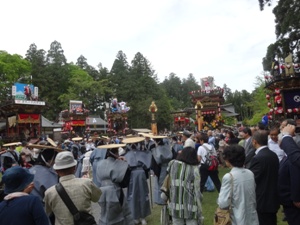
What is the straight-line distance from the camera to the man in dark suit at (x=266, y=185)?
372cm

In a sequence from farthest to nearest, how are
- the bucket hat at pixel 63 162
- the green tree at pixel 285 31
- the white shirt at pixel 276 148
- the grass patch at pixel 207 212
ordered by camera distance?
the green tree at pixel 285 31
the grass patch at pixel 207 212
the white shirt at pixel 276 148
the bucket hat at pixel 63 162

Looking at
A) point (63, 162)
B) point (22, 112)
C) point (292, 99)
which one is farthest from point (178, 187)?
point (22, 112)

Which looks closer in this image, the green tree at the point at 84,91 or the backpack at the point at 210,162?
the backpack at the point at 210,162

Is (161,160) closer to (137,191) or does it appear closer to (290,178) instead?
(137,191)

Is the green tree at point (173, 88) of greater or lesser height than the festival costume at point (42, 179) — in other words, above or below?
above

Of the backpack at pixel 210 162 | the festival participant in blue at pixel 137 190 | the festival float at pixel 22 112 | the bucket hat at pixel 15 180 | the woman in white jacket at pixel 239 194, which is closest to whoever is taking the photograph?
the bucket hat at pixel 15 180

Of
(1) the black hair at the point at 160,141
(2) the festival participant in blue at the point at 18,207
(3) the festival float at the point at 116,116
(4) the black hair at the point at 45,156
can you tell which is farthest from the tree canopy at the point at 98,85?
(2) the festival participant in blue at the point at 18,207

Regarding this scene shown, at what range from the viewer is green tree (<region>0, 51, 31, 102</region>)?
118 feet

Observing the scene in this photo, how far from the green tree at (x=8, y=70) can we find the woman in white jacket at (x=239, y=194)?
119ft

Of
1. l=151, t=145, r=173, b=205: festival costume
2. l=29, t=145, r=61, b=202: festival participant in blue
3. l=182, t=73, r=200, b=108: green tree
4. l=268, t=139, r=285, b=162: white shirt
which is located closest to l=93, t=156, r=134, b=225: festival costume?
l=29, t=145, r=61, b=202: festival participant in blue

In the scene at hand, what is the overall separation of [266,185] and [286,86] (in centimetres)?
1402

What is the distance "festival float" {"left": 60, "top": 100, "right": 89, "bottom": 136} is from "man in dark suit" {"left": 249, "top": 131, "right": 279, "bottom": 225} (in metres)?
38.2

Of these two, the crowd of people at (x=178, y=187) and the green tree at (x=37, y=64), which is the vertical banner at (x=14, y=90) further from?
the crowd of people at (x=178, y=187)

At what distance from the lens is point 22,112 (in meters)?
30.5
